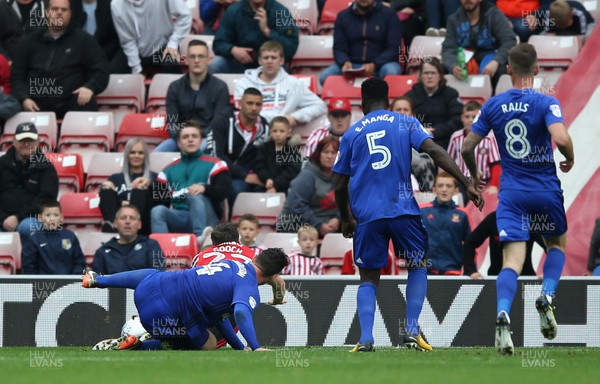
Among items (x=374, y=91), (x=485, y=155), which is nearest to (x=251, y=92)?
(x=485, y=155)

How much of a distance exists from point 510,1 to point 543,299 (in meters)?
8.20

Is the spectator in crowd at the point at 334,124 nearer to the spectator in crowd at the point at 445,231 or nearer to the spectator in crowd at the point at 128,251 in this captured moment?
the spectator in crowd at the point at 445,231

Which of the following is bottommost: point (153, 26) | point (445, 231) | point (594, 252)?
point (594, 252)

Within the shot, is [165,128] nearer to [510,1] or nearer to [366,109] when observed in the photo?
[510,1]

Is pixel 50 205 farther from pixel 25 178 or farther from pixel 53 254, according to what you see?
pixel 25 178

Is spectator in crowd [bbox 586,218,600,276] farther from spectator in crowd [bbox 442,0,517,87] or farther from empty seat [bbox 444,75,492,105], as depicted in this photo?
spectator in crowd [bbox 442,0,517,87]

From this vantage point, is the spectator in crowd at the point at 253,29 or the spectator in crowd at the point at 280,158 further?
the spectator in crowd at the point at 253,29

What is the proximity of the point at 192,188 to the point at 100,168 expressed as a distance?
1.80m

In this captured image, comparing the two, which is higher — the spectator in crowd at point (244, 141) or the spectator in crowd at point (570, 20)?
the spectator in crowd at point (570, 20)

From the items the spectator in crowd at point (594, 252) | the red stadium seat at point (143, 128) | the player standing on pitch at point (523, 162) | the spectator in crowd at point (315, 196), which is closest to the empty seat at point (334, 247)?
the spectator in crowd at point (315, 196)

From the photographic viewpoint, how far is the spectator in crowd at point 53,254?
1386 cm

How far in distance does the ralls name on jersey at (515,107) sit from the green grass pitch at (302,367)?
1.84 meters

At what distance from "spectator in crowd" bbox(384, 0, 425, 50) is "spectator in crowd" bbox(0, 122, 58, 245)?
17.3 ft

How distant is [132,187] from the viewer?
14633 mm
